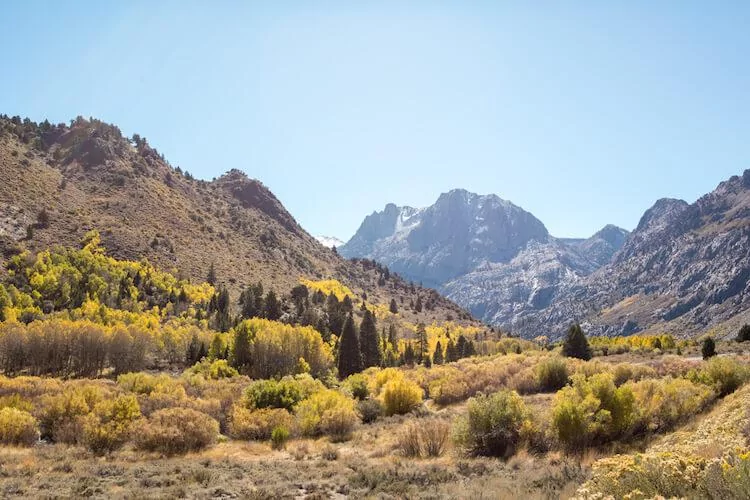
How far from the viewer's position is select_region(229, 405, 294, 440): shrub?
2992 centimetres

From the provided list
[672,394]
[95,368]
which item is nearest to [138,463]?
[672,394]

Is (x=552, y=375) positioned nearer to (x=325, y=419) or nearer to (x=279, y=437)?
(x=325, y=419)

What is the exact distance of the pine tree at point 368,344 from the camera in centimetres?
8288

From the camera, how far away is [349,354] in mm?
76938

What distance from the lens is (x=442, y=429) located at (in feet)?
84.5

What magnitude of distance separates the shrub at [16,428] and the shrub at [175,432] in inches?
264

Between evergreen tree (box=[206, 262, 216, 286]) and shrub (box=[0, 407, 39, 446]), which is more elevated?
evergreen tree (box=[206, 262, 216, 286])

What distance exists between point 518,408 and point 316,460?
10.3 metres

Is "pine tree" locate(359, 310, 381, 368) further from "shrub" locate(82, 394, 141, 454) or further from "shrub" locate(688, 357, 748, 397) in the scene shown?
"shrub" locate(688, 357, 748, 397)

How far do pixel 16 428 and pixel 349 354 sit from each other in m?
53.4

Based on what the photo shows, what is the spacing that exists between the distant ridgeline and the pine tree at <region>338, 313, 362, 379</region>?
160mm

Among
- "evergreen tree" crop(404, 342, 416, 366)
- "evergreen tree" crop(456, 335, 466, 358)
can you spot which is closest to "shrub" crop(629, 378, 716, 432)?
"evergreen tree" crop(456, 335, 466, 358)

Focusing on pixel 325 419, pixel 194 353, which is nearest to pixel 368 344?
pixel 194 353

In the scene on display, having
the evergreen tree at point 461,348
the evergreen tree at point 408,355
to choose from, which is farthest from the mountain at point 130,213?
the evergreen tree at point 461,348
